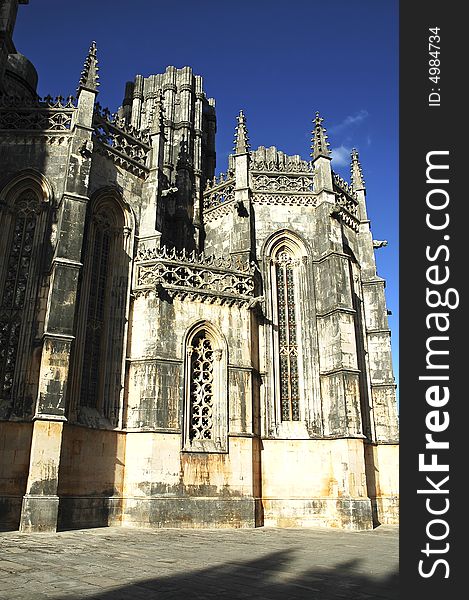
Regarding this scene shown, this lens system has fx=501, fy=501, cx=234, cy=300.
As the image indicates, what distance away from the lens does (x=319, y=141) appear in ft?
73.9

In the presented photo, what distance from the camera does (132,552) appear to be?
9781 mm

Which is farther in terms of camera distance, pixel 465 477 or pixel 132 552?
pixel 132 552

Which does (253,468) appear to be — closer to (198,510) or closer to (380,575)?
(198,510)

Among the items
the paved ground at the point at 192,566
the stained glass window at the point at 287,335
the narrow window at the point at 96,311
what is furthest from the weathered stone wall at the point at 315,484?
the narrow window at the point at 96,311

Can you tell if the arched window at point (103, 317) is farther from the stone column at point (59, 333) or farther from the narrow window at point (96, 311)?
the stone column at point (59, 333)

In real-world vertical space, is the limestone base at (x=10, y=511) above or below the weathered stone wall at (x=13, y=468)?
below

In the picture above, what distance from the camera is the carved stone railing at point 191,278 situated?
17781 mm

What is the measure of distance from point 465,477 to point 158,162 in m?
17.7

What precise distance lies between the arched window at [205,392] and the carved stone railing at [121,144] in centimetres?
715

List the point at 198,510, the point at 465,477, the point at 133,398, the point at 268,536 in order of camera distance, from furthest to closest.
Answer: the point at 133,398, the point at 198,510, the point at 268,536, the point at 465,477

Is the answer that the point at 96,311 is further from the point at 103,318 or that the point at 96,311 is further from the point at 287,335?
the point at 287,335

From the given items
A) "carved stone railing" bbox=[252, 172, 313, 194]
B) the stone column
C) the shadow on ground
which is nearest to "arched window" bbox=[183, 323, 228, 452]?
the stone column

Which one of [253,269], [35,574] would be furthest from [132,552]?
[253,269]

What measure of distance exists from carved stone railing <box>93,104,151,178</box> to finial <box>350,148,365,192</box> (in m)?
10.3
